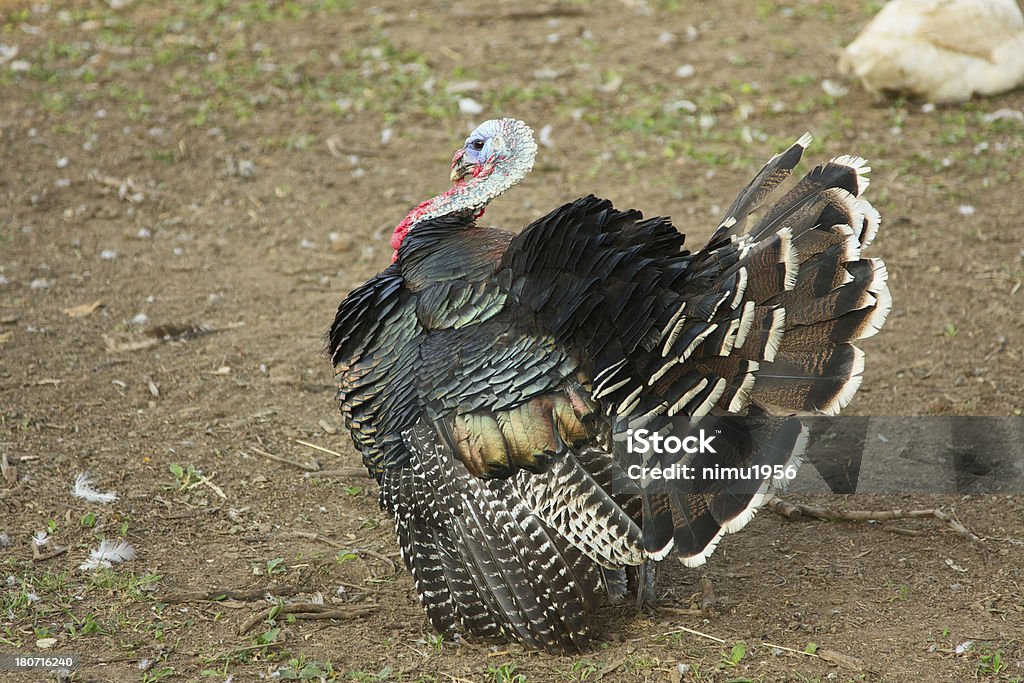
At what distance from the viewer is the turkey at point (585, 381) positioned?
3.53 meters

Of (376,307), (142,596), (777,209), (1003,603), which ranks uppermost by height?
(777,209)

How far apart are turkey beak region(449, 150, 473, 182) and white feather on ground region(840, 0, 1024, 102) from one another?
16.5ft

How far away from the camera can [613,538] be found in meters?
3.74

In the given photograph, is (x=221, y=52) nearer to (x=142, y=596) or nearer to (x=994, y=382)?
(x=142, y=596)

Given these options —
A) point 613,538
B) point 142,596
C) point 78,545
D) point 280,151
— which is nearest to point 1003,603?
point 613,538

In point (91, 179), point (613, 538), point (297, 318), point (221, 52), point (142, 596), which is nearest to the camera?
point (613, 538)

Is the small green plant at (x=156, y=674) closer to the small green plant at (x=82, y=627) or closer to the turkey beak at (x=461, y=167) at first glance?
the small green plant at (x=82, y=627)

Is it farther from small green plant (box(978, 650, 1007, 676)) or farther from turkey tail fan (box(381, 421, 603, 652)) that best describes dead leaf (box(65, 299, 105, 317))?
small green plant (box(978, 650, 1007, 676))

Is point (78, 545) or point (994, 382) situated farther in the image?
point (994, 382)

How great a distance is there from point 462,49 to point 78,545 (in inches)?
258

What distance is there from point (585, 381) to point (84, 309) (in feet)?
13.2

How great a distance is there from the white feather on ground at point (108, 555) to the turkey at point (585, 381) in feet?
3.82

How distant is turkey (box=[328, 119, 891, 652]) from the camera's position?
353 cm

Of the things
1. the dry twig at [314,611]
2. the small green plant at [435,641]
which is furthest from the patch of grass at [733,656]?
the dry twig at [314,611]
